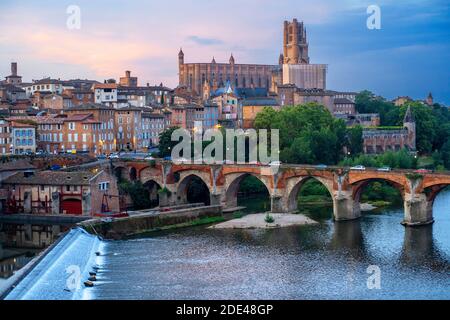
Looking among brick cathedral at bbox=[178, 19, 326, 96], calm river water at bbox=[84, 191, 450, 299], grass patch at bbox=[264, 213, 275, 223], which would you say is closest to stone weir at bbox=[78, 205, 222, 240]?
calm river water at bbox=[84, 191, 450, 299]

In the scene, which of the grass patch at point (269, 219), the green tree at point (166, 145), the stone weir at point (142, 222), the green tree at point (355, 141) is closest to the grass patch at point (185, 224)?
the stone weir at point (142, 222)

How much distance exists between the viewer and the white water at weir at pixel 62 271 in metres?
36.5

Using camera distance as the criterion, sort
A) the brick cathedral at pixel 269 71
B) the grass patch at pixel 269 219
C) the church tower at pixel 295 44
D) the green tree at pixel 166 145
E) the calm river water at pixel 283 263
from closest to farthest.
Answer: the calm river water at pixel 283 263 < the grass patch at pixel 269 219 < the green tree at pixel 166 145 < the brick cathedral at pixel 269 71 < the church tower at pixel 295 44

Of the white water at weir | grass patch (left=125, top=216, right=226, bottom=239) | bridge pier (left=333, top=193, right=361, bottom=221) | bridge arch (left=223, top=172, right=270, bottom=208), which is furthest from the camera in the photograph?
bridge arch (left=223, top=172, right=270, bottom=208)

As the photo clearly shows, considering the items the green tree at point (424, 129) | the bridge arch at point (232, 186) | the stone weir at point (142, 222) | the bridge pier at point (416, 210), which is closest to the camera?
the stone weir at point (142, 222)

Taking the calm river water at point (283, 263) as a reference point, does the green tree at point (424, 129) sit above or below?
above

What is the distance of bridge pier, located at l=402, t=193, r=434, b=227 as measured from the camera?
190ft

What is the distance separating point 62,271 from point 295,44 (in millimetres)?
113884

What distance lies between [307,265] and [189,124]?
56.7m

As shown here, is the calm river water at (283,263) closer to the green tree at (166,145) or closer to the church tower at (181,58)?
the green tree at (166,145)

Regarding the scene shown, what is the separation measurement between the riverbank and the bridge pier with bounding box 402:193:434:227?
6829 mm

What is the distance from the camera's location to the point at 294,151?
82.4m

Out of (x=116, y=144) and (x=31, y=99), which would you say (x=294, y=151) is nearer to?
(x=116, y=144)

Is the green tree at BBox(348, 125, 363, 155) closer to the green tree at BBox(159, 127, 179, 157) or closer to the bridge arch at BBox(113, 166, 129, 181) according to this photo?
the green tree at BBox(159, 127, 179, 157)
